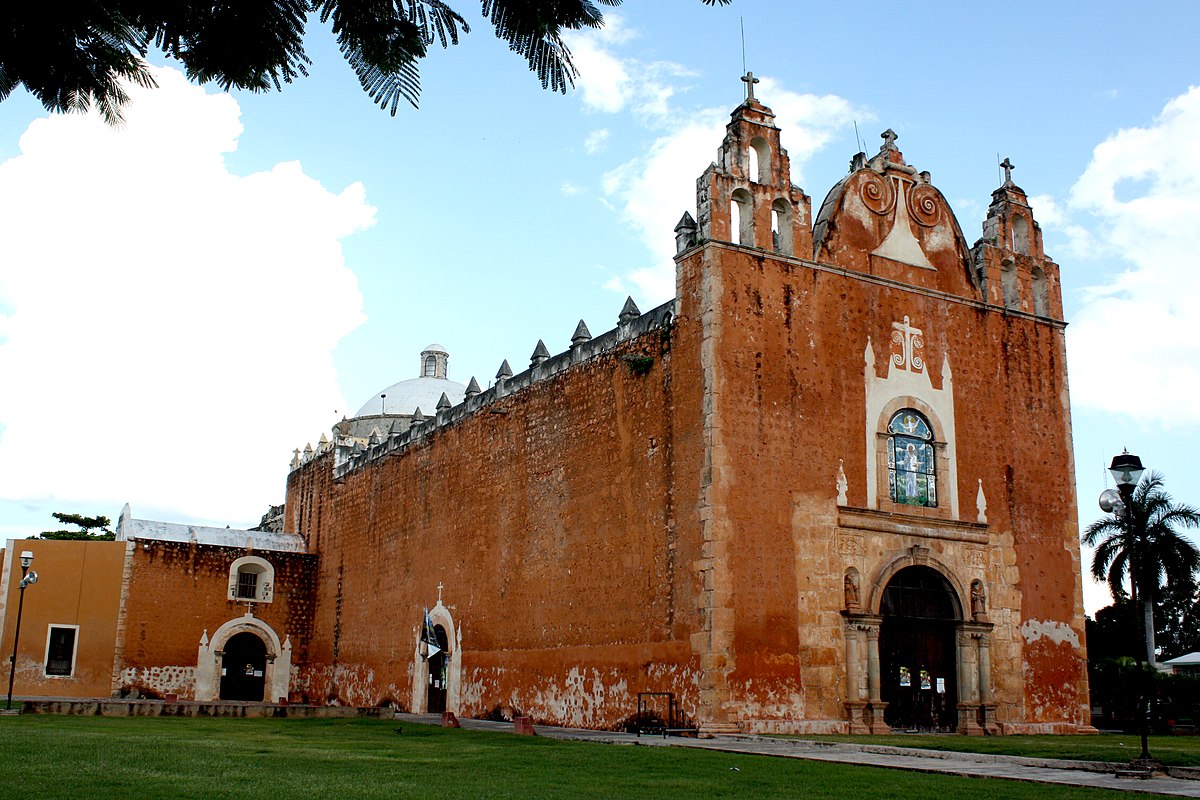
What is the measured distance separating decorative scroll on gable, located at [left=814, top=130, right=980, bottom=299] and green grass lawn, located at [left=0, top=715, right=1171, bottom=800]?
9.26 metres

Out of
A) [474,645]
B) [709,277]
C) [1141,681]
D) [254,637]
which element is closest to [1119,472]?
[1141,681]

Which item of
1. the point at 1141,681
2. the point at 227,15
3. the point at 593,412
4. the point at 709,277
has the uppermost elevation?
the point at 709,277

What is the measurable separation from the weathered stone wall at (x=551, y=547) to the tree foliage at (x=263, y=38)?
551 inches

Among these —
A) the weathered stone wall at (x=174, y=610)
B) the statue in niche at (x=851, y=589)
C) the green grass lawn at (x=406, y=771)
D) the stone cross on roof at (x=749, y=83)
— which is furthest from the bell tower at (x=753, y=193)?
the weathered stone wall at (x=174, y=610)

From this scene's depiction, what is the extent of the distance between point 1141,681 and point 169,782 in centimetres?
889

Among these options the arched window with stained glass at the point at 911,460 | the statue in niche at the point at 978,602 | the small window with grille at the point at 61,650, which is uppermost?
the arched window with stained glass at the point at 911,460

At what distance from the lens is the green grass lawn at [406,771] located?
314 inches

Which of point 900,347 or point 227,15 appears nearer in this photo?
point 227,15

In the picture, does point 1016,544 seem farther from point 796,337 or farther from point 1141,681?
point 1141,681

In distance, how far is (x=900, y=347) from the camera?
19.2 meters

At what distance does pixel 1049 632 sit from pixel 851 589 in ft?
14.6

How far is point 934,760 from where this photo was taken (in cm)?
1168

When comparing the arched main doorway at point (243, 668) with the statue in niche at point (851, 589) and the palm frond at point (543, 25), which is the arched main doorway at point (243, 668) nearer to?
the statue in niche at point (851, 589)

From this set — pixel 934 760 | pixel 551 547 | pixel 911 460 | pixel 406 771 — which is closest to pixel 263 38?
pixel 406 771
